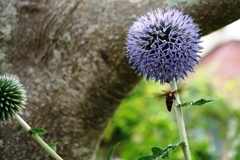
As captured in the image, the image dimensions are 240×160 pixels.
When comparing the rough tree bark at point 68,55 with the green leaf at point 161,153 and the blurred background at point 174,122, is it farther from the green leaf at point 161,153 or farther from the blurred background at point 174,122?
the green leaf at point 161,153

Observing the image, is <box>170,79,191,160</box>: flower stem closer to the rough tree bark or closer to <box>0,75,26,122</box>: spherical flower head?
<box>0,75,26,122</box>: spherical flower head

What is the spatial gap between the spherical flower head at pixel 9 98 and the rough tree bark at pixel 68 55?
272 millimetres

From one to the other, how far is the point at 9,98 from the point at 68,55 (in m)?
0.44

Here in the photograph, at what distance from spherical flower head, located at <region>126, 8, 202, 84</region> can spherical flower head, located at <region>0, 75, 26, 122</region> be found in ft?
1.19

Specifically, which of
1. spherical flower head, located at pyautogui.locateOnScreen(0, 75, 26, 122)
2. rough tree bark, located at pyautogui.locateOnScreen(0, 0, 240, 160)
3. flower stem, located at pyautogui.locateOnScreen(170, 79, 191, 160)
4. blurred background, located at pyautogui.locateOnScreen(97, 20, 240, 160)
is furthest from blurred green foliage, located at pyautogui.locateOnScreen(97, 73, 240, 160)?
flower stem, located at pyautogui.locateOnScreen(170, 79, 191, 160)

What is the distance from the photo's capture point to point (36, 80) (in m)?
1.53

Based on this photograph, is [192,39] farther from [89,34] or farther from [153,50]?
[89,34]

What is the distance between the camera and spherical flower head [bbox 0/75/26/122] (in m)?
1.17

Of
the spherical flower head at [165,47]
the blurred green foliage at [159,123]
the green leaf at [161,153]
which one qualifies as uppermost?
the blurred green foliage at [159,123]

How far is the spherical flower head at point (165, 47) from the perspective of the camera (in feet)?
3.51

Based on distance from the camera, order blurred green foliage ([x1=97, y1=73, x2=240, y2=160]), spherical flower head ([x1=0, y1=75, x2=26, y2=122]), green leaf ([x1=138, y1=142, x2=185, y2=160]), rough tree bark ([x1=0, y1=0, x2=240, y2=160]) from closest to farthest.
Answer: green leaf ([x1=138, y1=142, x2=185, y2=160])
spherical flower head ([x1=0, y1=75, x2=26, y2=122])
rough tree bark ([x1=0, y1=0, x2=240, y2=160])
blurred green foliage ([x1=97, y1=73, x2=240, y2=160])

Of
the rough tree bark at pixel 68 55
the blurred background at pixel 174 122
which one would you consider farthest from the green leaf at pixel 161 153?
the blurred background at pixel 174 122

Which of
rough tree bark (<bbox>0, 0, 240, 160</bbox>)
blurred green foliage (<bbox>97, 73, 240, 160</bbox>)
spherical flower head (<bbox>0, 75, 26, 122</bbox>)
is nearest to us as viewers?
spherical flower head (<bbox>0, 75, 26, 122</bbox>)

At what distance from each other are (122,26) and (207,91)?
9.98 feet
